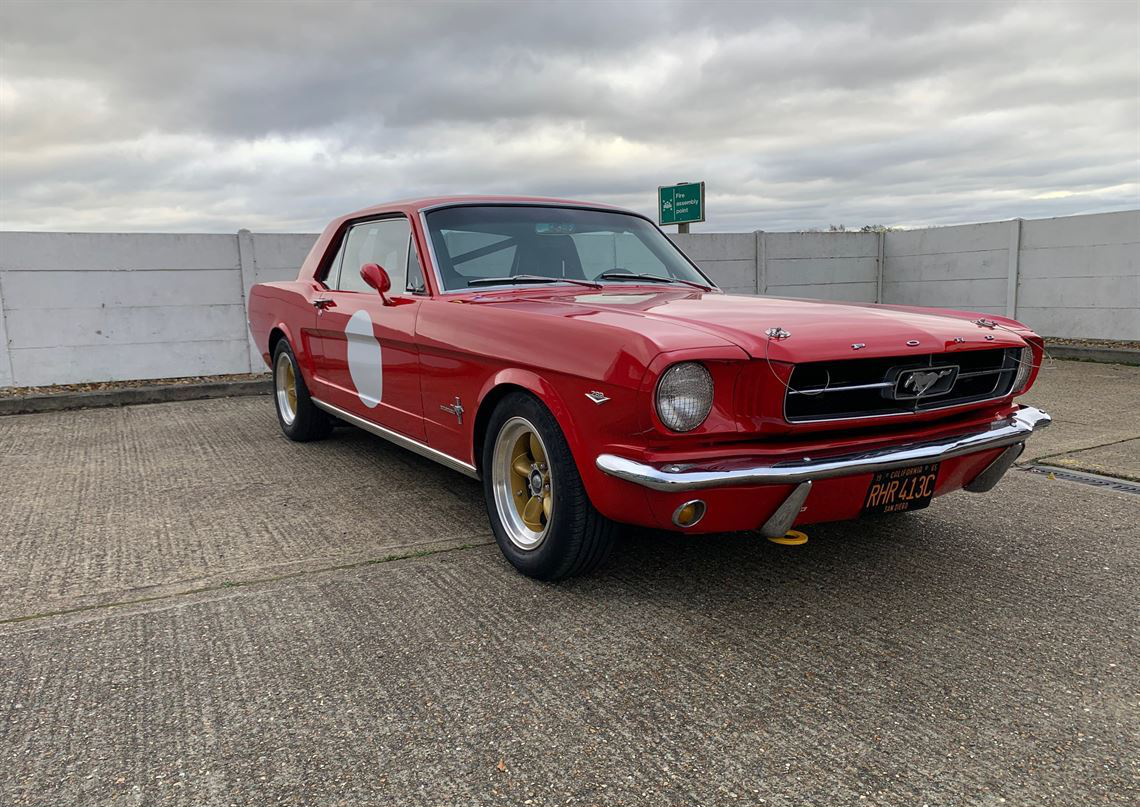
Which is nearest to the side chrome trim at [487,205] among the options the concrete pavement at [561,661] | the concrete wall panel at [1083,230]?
the concrete pavement at [561,661]

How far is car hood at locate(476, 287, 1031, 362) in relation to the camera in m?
2.50

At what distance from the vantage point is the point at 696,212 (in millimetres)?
11453

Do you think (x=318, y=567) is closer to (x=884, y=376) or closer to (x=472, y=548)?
(x=472, y=548)

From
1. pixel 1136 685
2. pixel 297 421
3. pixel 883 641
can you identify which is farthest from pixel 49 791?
pixel 297 421

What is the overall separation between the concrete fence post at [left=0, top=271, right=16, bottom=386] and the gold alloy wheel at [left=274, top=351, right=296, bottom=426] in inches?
154

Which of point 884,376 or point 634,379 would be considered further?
point 884,376

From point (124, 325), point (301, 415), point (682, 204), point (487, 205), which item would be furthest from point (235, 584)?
point (682, 204)

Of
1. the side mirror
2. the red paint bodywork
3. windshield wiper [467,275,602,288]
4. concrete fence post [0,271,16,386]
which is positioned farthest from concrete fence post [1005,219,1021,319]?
concrete fence post [0,271,16,386]

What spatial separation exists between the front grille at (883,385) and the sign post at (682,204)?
28.9 feet

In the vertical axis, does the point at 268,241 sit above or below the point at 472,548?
above

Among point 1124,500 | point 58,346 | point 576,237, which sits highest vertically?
point 576,237

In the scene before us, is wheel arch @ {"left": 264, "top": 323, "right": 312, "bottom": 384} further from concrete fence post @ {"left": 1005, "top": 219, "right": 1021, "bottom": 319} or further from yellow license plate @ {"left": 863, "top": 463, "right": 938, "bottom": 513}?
concrete fence post @ {"left": 1005, "top": 219, "right": 1021, "bottom": 319}

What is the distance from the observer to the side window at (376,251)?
4.05 metres

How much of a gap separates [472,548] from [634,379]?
138 cm
